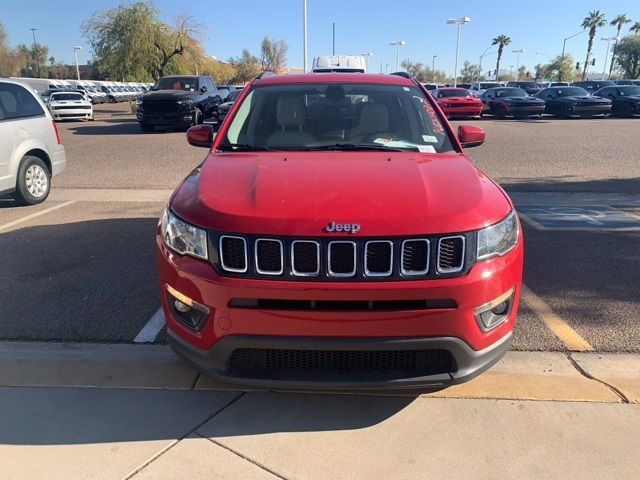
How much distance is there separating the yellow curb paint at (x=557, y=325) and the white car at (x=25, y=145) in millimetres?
6617

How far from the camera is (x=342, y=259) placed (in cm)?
242

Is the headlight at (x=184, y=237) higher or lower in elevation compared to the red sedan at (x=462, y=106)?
higher

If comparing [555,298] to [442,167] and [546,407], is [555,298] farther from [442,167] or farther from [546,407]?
[442,167]

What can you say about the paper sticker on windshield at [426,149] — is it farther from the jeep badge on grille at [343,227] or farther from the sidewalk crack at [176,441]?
the sidewalk crack at [176,441]

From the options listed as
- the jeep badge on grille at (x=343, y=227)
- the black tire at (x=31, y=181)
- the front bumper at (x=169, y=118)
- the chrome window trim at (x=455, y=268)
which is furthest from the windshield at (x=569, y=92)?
the jeep badge on grille at (x=343, y=227)

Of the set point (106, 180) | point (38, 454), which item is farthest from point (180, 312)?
point (106, 180)

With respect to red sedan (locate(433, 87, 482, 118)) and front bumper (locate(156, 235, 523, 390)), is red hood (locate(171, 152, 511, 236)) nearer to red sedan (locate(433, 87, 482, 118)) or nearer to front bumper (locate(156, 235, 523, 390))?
front bumper (locate(156, 235, 523, 390))

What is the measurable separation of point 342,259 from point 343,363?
501mm

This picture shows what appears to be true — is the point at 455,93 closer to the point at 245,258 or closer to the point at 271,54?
the point at 245,258

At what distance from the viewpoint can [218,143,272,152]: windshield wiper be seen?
141 inches

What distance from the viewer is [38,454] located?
8.46 ft

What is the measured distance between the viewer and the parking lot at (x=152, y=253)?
12.6 feet

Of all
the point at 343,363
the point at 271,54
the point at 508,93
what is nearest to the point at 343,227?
the point at 343,363

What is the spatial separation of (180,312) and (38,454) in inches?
38.0
